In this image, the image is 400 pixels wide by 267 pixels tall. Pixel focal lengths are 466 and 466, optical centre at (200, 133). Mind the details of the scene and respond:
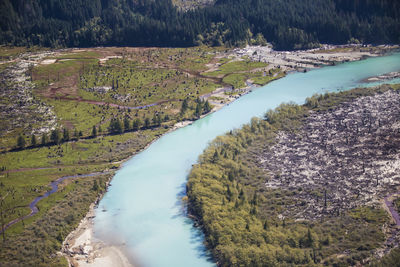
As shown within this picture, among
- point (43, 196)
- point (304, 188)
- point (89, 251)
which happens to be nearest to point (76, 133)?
point (43, 196)

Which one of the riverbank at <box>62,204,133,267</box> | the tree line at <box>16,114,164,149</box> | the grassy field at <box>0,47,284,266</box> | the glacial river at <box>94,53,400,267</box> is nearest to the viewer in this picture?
the riverbank at <box>62,204,133,267</box>

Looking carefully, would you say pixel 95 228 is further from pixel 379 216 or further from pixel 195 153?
pixel 379 216

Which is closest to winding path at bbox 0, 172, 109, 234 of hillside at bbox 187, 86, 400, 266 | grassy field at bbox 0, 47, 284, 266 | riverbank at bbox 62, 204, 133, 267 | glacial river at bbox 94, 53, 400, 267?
grassy field at bbox 0, 47, 284, 266

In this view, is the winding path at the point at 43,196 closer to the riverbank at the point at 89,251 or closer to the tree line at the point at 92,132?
the riverbank at the point at 89,251

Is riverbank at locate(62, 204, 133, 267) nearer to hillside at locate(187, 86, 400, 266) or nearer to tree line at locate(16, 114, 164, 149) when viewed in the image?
hillside at locate(187, 86, 400, 266)

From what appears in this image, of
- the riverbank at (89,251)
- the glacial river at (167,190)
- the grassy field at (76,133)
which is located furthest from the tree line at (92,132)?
the riverbank at (89,251)
